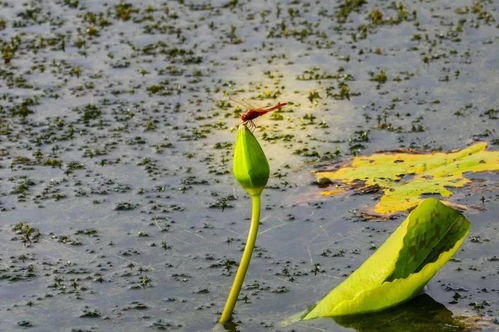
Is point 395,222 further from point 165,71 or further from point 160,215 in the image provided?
point 165,71

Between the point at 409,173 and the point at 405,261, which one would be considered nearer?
the point at 405,261

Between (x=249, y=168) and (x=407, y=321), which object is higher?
(x=249, y=168)

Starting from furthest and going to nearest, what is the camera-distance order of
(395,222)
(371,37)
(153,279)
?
1. (371,37)
2. (395,222)
3. (153,279)

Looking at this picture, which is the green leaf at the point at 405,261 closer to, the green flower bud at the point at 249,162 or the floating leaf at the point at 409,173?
the green flower bud at the point at 249,162

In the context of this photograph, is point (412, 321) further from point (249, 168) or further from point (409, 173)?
point (409, 173)

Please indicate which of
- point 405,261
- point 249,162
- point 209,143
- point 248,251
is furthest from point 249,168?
point 209,143

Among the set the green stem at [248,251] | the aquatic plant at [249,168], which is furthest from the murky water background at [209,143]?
the aquatic plant at [249,168]

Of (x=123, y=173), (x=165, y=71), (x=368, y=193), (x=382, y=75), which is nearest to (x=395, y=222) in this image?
(x=368, y=193)
